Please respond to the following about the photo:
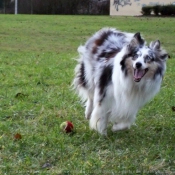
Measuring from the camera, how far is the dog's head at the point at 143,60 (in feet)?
15.7

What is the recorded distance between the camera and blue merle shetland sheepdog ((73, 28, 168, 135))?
16.0 feet

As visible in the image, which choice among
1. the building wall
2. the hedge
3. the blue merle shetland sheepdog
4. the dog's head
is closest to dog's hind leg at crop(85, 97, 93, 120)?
the blue merle shetland sheepdog

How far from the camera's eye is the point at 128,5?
39.2 meters

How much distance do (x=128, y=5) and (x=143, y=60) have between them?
3519 cm

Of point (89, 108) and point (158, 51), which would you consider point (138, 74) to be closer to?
point (158, 51)

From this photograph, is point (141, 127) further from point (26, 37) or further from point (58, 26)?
point (58, 26)

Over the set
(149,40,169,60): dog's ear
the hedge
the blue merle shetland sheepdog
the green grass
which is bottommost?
the green grass

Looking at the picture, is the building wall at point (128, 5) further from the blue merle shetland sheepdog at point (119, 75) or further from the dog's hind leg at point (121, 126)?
the dog's hind leg at point (121, 126)

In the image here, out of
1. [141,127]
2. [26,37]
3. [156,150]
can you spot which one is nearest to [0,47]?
[26,37]

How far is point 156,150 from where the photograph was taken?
4.65m

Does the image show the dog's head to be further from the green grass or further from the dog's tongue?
the green grass

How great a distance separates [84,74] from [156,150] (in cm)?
185

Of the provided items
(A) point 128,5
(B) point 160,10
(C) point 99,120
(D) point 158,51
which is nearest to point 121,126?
(C) point 99,120

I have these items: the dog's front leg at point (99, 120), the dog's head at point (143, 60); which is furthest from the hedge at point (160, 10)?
the dog's head at point (143, 60)
